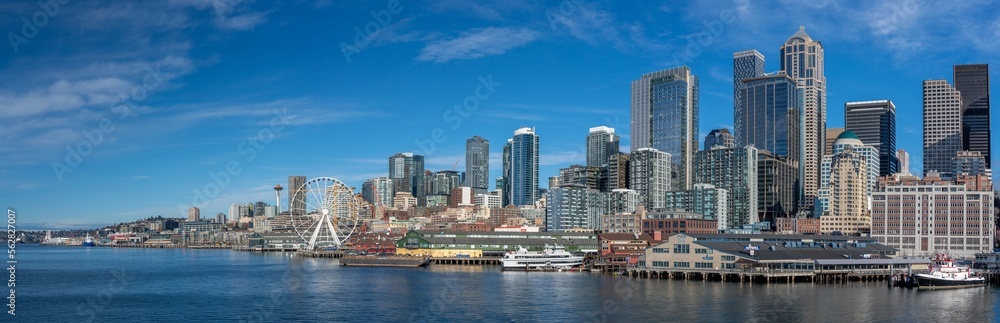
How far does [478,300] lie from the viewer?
7144 cm

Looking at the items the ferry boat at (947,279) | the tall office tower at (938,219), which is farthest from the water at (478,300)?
the tall office tower at (938,219)

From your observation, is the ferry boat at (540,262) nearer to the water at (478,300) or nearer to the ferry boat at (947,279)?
the water at (478,300)

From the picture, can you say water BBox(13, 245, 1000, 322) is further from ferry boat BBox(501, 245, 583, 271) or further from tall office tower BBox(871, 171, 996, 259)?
tall office tower BBox(871, 171, 996, 259)

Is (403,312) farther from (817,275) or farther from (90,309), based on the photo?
(817,275)

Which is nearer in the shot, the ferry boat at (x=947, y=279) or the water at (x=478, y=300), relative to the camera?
the water at (x=478, y=300)

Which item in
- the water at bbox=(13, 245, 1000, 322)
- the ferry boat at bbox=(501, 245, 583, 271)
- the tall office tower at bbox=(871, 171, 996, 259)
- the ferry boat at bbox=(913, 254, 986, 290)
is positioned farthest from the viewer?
the tall office tower at bbox=(871, 171, 996, 259)

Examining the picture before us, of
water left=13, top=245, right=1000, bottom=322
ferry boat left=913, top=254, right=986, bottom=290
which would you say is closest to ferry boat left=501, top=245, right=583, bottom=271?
water left=13, top=245, right=1000, bottom=322

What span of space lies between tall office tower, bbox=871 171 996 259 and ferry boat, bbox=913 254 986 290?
54677 millimetres

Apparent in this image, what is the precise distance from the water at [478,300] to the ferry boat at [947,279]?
2.08 metres

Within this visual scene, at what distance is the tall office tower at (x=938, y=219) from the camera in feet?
466

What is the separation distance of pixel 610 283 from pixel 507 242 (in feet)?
187

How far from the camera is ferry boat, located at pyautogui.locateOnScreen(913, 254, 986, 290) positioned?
280 feet

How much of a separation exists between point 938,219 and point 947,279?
64.5 meters

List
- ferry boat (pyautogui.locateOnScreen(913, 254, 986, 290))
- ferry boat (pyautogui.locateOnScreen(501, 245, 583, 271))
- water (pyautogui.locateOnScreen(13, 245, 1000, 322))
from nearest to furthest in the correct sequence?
1. water (pyautogui.locateOnScreen(13, 245, 1000, 322))
2. ferry boat (pyautogui.locateOnScreen(913, 254, 986, 290))
3. ferry boat (pyautogui.locateOnScreen(501, 245, 583, 271))
